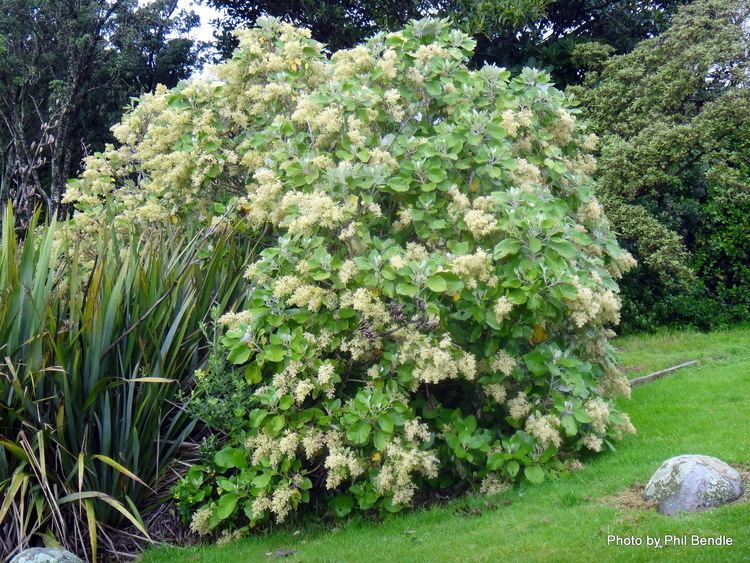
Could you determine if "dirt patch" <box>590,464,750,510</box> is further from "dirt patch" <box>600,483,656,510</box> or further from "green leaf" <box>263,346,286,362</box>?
"green leaf" <box>263,346,286,362</box>

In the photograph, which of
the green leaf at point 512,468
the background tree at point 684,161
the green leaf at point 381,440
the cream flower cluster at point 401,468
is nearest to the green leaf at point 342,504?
the cream flower cluster at point 401,468

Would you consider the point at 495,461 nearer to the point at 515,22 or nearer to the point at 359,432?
the point at 359,432

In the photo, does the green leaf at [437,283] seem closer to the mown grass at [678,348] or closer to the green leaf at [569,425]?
the green leaf at [569,425]

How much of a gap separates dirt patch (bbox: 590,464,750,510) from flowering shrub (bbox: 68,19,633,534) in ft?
1.69

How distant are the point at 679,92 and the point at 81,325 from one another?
9.21m

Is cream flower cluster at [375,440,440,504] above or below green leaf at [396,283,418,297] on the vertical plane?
below

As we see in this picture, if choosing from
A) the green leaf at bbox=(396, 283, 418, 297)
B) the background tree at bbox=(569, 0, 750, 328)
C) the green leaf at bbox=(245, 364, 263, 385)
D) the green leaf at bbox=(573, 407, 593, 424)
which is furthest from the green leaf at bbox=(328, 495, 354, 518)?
the background tree at bbox=(569, 0, 750, 328)

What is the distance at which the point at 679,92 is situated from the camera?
1137cm

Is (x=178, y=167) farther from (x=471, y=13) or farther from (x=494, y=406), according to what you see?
(x=471, y=13)

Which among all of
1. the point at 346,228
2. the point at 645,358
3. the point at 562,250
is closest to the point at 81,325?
the point at 346,228

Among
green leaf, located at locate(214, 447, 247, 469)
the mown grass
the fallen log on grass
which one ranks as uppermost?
the mown grass

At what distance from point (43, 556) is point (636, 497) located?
145 inches

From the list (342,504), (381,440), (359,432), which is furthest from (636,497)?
(342,504)

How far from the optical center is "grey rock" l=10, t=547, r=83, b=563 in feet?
14.8
